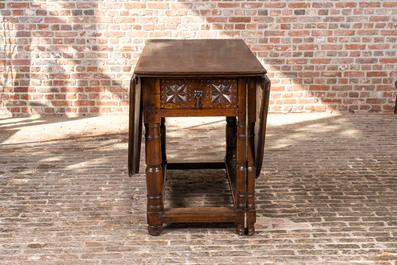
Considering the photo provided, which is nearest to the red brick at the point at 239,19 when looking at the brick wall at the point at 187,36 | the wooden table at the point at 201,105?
the brick wall at the point at 187,36

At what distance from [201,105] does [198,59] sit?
358mm

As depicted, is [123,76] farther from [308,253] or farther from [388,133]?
[308,253]

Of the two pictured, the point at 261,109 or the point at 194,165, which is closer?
the point at 261,109

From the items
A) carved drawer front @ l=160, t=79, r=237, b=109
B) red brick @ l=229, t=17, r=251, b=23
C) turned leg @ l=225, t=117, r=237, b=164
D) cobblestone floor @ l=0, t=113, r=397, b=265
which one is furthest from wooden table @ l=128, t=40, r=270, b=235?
red brick @ l=229, t=17, r=251, b=23

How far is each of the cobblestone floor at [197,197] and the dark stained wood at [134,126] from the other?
0.43m

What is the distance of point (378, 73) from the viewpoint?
20.1 ft

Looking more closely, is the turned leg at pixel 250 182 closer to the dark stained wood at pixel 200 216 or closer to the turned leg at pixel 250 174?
the turned leg at pixel 250 174

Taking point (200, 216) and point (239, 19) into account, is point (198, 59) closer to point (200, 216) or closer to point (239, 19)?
point (200, 216)

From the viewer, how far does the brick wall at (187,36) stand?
5871 millimetres

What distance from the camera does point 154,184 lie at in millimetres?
3051

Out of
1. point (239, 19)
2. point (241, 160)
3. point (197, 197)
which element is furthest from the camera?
point (239, 19)

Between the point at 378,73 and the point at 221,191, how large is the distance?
3.29 meters

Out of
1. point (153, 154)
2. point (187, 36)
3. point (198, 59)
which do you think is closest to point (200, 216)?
point (153, 154)

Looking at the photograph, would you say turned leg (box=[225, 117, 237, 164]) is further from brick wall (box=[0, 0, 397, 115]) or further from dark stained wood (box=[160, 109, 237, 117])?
brick wall (box=[0, 0, 397, 115])
